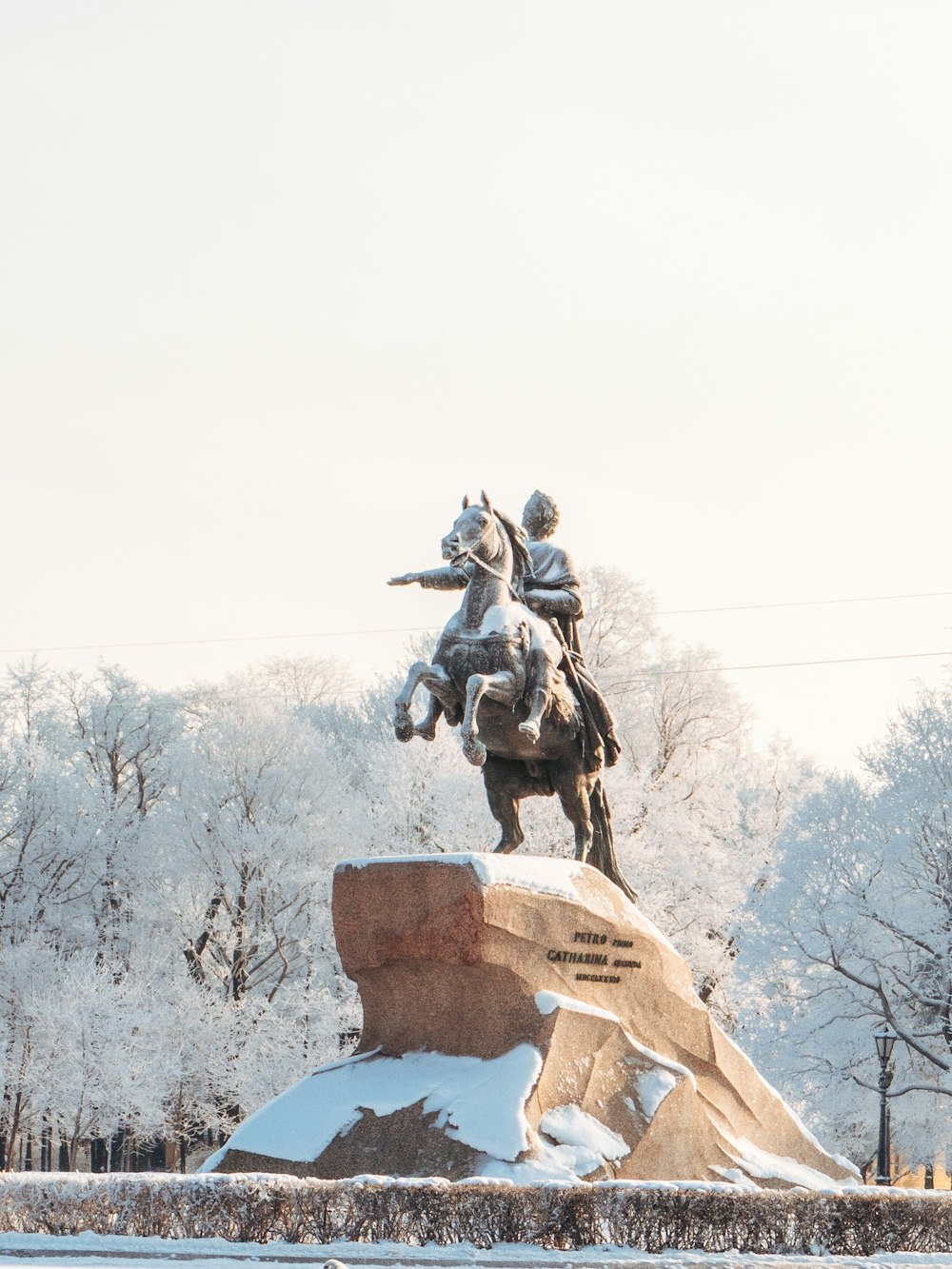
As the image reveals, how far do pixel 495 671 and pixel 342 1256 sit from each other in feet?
17.4

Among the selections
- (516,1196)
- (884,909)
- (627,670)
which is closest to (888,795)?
(884,909)

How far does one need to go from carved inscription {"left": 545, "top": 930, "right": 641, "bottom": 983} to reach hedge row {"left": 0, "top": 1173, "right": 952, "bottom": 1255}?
2497mm

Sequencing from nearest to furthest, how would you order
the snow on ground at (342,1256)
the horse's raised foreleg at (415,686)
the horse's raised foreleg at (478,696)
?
the snow on ground at (342,1256) < the horse's raised foreleg at (478,696) < the horse's raised foreleg at (415,686)

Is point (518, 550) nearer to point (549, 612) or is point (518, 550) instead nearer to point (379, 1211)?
point (549, 612)

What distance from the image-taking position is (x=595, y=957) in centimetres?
1273

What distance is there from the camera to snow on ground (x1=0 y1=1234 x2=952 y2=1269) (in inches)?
349

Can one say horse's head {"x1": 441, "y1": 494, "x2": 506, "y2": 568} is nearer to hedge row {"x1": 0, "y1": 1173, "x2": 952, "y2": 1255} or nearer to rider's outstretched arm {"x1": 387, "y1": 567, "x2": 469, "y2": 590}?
rider's outstretched arm {"x1": 387, "y1": 567, "x2": 469, "y2": 590}

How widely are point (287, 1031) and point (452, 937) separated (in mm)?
22146

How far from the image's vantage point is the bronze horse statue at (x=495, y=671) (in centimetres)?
1344

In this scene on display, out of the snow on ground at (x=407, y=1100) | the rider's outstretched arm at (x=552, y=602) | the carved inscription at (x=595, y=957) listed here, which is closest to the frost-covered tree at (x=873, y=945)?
the rider's outstretched arm at (x=552, y=602)

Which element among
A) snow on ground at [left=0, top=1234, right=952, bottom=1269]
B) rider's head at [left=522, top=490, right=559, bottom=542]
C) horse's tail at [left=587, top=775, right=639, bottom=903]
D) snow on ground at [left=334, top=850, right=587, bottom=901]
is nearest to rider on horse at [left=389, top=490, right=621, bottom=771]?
rider's head at [left=522, top=490, right=559, bottom=542]

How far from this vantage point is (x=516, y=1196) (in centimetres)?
974

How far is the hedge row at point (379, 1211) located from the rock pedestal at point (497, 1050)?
1.09 metres

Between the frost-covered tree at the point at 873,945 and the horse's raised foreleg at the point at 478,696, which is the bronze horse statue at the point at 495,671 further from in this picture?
the frost-covered tree at the point at 873,945
